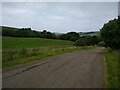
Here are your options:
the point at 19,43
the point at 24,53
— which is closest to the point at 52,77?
the point at 24,53

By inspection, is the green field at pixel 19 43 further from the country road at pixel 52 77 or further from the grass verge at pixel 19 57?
the country road at pixel 52 77

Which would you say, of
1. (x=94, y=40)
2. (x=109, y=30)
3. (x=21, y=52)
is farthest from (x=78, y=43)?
(x=21, y=52)

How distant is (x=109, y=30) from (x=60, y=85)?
4254 cm

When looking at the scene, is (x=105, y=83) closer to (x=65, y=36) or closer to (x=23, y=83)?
(x=23, y=83)

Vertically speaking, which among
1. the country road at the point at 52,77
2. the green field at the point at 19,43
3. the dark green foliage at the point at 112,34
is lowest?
the country road at the point at 52,77

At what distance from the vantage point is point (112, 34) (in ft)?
162

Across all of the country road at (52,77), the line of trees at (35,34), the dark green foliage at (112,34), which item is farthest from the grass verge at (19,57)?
the line of trees at (35,34)

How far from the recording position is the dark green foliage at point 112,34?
47819 millimetres

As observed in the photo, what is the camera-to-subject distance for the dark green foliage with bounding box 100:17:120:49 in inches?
1883

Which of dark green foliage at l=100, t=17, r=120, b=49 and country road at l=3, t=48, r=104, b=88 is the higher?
dark green foliage at l=100, t=17, r=120, b=49

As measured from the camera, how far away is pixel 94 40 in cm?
15350

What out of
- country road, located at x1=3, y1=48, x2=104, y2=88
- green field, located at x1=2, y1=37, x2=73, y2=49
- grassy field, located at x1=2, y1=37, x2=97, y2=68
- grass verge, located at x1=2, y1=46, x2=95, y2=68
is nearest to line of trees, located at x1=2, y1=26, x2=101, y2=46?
green field, located at x1=2, y1=37, x2=73, y2=49

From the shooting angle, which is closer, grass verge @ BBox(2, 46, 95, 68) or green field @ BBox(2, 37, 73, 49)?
grass verge @ BBox(2, 46, 95, 68)

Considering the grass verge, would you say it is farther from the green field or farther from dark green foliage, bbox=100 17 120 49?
the green field
